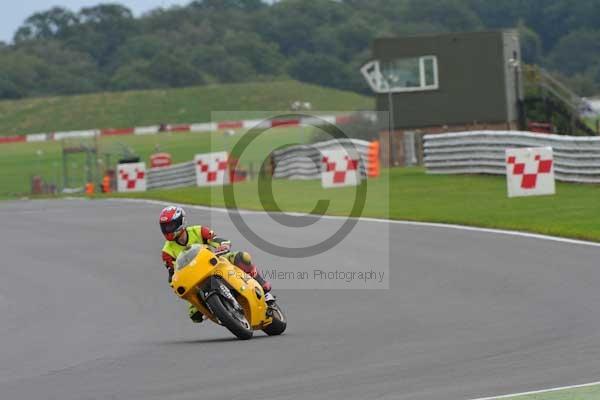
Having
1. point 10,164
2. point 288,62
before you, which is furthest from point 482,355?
point 288,62

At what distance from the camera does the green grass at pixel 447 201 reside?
68.6ft

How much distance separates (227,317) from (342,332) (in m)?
1.00

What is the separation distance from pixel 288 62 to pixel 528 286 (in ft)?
416

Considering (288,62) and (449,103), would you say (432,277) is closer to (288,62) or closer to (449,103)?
(449,103)

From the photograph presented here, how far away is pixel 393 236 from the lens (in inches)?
815

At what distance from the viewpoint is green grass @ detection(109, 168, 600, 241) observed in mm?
20906

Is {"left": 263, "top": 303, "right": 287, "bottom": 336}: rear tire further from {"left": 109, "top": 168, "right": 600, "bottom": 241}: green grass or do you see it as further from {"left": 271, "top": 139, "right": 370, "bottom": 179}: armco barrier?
{"left": 271, "top": 139, "right": 370, "bottom": 179}: armco barrier

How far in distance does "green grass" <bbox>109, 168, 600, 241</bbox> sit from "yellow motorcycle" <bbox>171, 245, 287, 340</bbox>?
23.9 ft

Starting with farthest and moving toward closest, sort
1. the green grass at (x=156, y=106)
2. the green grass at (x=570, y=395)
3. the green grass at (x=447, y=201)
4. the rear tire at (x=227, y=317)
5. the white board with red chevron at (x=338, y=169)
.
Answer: the green grass at (x=156, y=106) → the white board with red chevron at (x=338, y=169) → the green grass at (x=447, y=201) → the rear tire at (x=227, y=317) → the green grass at (x=570, y=395)

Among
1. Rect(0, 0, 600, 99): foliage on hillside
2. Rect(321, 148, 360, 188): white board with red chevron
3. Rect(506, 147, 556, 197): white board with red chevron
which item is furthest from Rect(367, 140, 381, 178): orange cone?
Rect(0, 0, 600, 99): foliage on hillside

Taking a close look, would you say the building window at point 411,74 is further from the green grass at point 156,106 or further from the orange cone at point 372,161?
the green grass at point 156,106

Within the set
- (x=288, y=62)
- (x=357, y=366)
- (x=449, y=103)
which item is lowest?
(x=357, y=366)

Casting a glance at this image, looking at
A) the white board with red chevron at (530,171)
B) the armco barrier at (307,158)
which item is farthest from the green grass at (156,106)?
the white board with red chevron at (530,171)

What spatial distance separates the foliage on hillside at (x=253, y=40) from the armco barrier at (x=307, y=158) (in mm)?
72594
